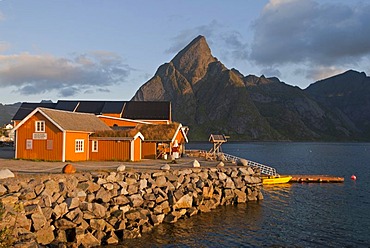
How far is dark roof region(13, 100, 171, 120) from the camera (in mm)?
66562

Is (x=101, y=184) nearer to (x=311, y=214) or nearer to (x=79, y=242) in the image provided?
(x=79, y=242)

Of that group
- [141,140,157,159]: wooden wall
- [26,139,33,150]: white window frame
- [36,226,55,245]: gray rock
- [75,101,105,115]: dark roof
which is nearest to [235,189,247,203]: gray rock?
[141,140,157,159]: wooden wall

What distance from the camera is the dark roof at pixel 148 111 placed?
216 ft

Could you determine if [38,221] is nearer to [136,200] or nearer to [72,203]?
[72,203]

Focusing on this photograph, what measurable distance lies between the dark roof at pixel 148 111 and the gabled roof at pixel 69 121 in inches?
826

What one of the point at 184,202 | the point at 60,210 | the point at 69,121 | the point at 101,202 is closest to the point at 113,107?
the point at 69,121

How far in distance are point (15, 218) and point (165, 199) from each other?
36.6ft

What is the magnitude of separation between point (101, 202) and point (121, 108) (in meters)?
47.7

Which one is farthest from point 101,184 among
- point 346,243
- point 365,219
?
point 365,219

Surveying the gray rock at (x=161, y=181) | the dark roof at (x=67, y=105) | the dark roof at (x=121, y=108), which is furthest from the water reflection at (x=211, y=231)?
the dark roof at (x=67, y=105)

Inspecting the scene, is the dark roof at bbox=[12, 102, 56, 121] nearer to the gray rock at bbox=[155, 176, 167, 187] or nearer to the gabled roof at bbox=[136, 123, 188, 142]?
the gabled roof at bbox=[136, 123, 188, 142]

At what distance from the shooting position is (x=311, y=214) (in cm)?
3095

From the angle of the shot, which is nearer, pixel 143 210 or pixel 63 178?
pixel 63 178

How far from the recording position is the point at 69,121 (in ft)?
127
